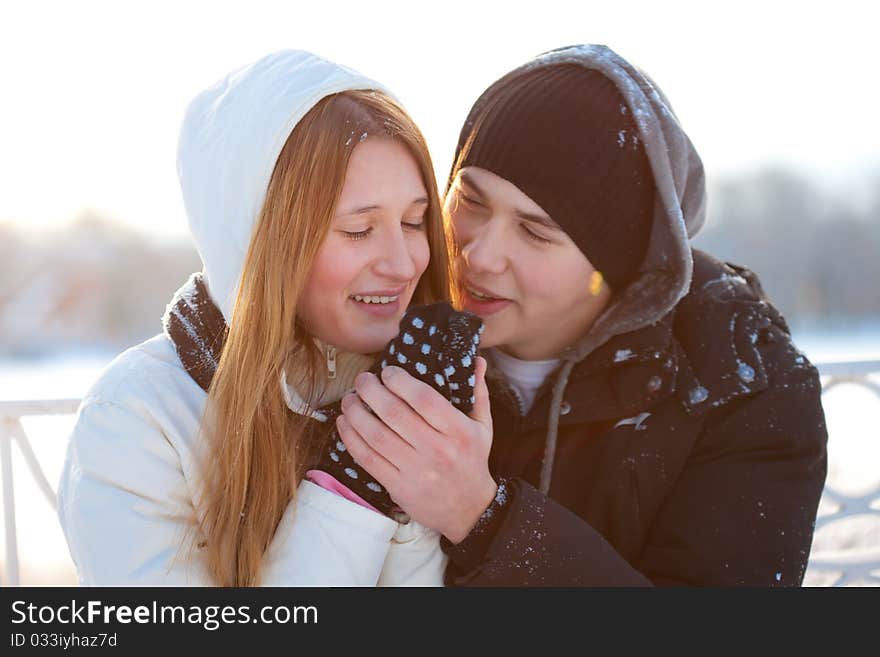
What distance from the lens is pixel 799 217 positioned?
17250mm

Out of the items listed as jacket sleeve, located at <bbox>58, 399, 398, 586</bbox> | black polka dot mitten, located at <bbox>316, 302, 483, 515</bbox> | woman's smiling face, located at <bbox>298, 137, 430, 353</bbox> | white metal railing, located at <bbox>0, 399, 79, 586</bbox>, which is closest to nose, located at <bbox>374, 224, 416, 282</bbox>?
woman's smiling face, located at <bbox>298, 137, 430, 353</bbox>

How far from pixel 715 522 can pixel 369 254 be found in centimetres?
96

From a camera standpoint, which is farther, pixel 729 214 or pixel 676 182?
pixel 729 214

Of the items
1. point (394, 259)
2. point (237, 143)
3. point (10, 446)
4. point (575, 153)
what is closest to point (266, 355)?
point (394, 259)

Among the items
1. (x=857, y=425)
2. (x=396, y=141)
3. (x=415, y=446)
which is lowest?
(x=857, y=425)

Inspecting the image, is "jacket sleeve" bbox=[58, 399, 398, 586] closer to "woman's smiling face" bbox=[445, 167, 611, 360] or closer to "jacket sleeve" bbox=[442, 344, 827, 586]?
"jacket sleeve" bbox=[442, 344, 827, 586]

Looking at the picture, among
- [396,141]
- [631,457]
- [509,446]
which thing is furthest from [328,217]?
[631,457]

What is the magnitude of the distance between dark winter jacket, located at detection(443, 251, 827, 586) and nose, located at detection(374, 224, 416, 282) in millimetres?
504

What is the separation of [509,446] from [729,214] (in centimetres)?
1565

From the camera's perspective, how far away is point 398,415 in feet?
5.97

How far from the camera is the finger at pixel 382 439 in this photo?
1.83 m

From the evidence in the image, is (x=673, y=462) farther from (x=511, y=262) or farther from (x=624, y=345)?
(x=511, y=262)

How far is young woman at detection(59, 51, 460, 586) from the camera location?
6.03ft

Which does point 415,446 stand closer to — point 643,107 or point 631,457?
point 631,457
